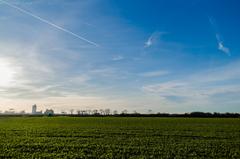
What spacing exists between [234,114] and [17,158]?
162 metres

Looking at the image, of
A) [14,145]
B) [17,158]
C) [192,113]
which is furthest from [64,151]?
[192,113]

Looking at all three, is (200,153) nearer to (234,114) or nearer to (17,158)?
(17,158)

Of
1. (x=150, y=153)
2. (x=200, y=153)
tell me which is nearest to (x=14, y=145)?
(x=150, y=153)

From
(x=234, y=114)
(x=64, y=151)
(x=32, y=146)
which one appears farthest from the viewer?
(x=234, y=114)

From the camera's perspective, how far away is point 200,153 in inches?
845

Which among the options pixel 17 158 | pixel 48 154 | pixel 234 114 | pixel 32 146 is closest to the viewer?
pixel 17 158

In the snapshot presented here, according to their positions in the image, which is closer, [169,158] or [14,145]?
[169,158]

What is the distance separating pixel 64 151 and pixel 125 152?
4405 millimetres

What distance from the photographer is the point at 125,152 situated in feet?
70.3

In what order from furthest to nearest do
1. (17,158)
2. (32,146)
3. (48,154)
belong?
(32,146), (48,154), (17,158)

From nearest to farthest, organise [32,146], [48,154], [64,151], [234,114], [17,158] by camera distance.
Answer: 1. [17,158]
2. [48,154]
3. [64,151]
4. [32,146]
5. [234,114]

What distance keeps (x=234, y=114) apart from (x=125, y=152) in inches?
6180

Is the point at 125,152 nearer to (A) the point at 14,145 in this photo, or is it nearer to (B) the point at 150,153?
(B) the point at 150,153

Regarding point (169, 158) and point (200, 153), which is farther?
point (200, 153)
